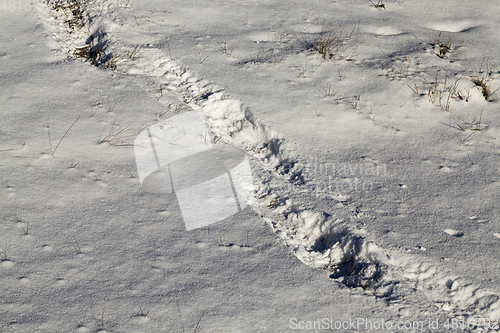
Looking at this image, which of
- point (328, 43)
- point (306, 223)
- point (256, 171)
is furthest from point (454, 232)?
point (328, 43)

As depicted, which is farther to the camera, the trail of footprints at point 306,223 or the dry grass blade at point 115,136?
the dry grass blade at point 115,136

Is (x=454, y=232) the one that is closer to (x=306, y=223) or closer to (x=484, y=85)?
(x=306, y=223)

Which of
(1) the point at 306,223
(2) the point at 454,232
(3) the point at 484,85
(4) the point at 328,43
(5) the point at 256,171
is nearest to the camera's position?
(2) the point at 454,232

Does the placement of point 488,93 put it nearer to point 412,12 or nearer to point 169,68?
point 412,12

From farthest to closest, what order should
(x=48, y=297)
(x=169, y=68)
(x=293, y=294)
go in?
(x=169, y=68) < (x=293, y=294) < (x=48, y=297)

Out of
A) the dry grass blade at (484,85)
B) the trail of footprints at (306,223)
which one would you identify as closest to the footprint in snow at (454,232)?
the trail of footprints at (306,223)

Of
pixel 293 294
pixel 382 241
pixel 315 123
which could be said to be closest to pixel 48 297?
pixel 293 294

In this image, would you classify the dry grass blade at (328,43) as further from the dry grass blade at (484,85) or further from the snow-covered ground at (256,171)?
the dry grass blade at (484,85)
